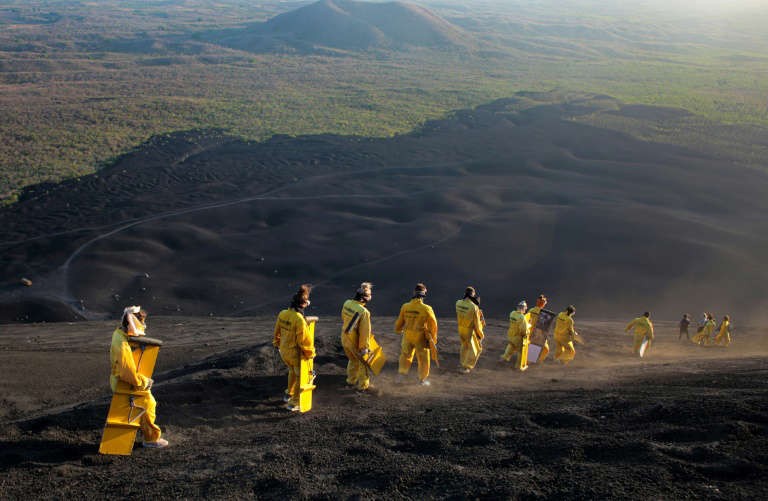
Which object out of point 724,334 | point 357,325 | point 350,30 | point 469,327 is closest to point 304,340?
point 357,325

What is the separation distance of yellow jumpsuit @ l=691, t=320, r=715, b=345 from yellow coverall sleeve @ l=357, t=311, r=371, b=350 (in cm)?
1216

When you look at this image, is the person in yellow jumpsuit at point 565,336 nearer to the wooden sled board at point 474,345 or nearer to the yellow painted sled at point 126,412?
the wooden sled board at point 474,345

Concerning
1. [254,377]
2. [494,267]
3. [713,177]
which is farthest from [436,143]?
[254,377]

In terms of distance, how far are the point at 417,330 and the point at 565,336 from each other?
485cm

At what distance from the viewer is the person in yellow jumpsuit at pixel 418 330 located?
450 inches

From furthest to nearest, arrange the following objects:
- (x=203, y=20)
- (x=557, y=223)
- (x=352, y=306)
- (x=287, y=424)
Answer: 1. (x=203, y=20)
2. (x=557, y=223)
3. (x=352, y=306)
4. (x=287, y=424)

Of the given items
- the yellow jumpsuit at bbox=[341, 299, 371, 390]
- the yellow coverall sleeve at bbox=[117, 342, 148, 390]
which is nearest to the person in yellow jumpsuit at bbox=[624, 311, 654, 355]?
the yellow jumpsuit at bbox=[341, 299, 371, 390]

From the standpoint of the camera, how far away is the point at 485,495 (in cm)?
638

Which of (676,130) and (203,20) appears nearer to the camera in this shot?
(676,130)

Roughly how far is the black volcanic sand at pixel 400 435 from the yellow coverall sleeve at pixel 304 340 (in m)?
0.90

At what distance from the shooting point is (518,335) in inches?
539

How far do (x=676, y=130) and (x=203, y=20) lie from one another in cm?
12319

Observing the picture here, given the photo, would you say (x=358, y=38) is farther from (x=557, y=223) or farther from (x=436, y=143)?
(x=557, y=223)

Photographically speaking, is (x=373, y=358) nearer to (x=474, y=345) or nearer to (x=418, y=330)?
(x=418, y=330)
